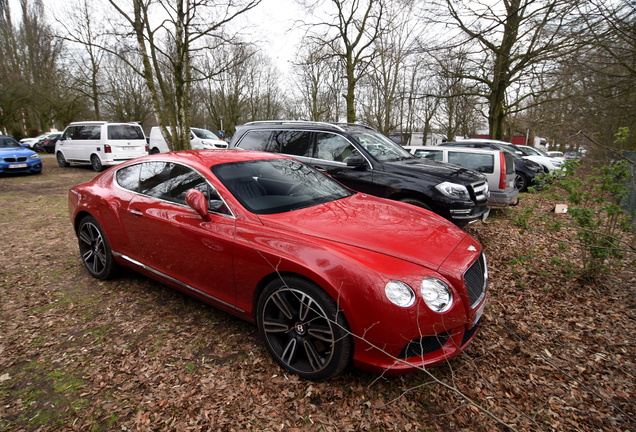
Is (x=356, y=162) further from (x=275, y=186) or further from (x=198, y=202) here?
(x=198, y=202)

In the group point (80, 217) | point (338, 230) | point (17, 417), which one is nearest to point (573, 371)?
point (338, 230)

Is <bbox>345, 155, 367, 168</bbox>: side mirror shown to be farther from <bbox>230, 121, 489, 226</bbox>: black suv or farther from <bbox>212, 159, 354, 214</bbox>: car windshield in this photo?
<bbox>212, 159, 354, 214</bbox>: car windshield

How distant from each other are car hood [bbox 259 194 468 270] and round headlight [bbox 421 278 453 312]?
4.5 inches

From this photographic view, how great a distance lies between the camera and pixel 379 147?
19.7 ft

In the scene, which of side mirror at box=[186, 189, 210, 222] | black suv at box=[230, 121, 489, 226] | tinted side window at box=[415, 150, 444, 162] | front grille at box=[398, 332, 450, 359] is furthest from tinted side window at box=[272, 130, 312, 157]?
front grille at box=[398, 332, 450, 359]

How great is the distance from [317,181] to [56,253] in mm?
4123

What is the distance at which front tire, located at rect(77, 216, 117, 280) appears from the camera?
396cm

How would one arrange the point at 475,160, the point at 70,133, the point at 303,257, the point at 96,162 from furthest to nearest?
1. the point at 70,133
2. the point at 96,162
3. the point at 475,160
4. the point at 303,257

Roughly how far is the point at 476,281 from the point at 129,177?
361 cm

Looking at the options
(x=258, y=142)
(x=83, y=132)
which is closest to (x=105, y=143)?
(x=83, y=132)

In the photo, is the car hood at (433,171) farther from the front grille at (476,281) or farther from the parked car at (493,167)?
the front grille at (476,281)

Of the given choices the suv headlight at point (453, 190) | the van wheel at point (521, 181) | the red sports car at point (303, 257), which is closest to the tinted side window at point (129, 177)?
the red sports car at point (303, 257)

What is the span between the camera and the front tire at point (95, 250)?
396 centimetres

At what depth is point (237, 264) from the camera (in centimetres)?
267
